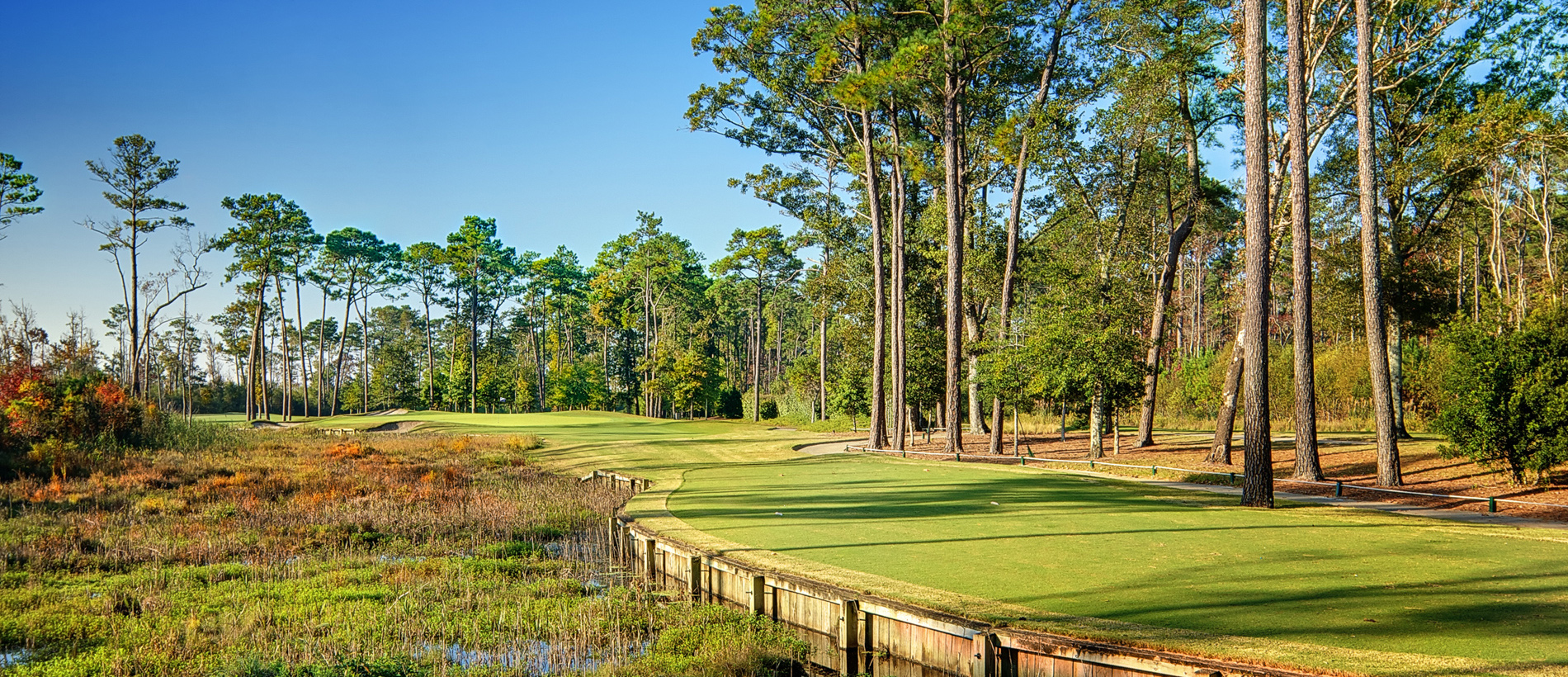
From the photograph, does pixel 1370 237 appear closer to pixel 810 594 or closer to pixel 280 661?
pixel 810 594

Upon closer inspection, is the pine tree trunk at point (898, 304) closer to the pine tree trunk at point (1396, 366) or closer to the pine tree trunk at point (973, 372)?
the pine tree trunk at point (973, 372)

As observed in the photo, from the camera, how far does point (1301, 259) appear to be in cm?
1341

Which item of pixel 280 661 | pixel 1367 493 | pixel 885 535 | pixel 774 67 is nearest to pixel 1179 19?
pixel 774 67

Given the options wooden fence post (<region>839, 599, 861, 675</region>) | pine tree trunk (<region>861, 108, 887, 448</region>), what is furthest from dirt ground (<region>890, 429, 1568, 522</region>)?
wooden fence post (<region>839, 599, 861, 675</region>)

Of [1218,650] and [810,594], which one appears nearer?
[1218,650]

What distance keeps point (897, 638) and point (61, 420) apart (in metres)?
23.3

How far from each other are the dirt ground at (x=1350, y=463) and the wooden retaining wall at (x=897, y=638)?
9883 mm

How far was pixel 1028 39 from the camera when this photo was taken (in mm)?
23531

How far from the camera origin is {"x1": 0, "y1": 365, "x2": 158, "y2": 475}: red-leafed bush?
18203mm

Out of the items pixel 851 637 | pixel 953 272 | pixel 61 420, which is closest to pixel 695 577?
pixel 851 637

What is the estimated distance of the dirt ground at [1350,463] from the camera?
12391mm

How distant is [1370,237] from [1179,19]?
951 cm

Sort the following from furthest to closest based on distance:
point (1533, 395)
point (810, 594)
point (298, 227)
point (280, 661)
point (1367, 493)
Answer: point (298, 227), point (1367, 493), point (1533, 395), point (810, 594), point (280, 661)

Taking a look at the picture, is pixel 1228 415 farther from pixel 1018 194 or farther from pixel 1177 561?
pixel 1177 561
